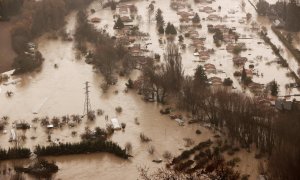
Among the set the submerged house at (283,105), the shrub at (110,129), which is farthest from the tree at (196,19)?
the shrub at (110,129)

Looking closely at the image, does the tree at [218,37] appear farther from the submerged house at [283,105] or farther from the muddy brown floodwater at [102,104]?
the submerged house at [283,105]

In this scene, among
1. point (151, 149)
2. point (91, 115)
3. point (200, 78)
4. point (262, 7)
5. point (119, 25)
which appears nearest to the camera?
point (151, 149)

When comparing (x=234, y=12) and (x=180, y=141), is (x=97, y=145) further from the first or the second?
(x=234, y=12)

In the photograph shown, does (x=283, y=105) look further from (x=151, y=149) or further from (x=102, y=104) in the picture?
(x=102, y=104)

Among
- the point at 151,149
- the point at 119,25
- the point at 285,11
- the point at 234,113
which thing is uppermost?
the point at 285,11

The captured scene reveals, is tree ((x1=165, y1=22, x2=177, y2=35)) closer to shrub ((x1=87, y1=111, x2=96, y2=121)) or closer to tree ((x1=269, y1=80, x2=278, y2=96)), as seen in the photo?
tree ((x1=269, y1=80, x2=278, y2=96))

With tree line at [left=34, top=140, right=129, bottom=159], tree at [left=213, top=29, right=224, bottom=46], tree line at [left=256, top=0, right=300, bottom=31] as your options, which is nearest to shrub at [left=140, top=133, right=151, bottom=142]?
tree line at [left=34, top=140, right=129, bottom=159]

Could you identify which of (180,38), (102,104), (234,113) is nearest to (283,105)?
(234,113)

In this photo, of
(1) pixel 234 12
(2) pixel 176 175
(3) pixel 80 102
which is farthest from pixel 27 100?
(1) pixel 234 12
